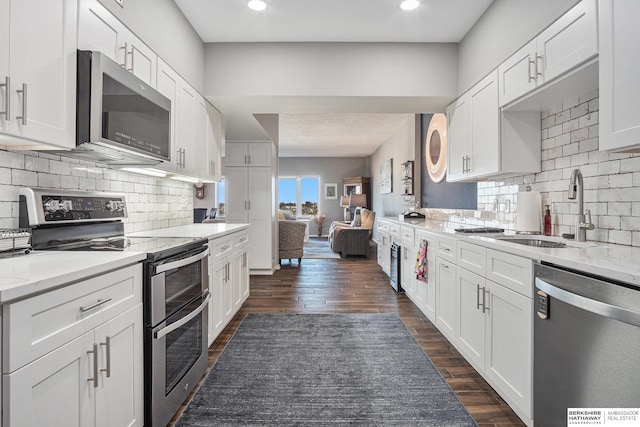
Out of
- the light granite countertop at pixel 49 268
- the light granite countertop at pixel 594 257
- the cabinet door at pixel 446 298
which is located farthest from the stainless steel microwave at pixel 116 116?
the cabinet door at pixel 446 298

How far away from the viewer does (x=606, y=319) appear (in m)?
1.13

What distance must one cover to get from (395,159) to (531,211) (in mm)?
5140

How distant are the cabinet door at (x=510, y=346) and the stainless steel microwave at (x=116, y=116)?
2.14 metres

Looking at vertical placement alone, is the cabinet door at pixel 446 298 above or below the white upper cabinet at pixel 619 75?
below

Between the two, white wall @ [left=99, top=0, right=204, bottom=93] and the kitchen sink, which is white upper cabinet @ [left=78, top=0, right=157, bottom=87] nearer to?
white wall @ [left=99, top=0, right=204, bottom=93]

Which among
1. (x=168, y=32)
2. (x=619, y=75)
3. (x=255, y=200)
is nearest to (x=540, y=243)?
(x=619, y=75)

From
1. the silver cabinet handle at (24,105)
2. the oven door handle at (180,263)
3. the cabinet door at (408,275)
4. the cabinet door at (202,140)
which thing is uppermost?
the cabinet door at (202,140)

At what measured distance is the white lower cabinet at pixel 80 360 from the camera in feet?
2.93

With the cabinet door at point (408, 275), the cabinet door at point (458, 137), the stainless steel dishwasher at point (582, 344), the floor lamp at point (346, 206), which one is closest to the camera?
the stainless steel dishwasher at point (582, 344)

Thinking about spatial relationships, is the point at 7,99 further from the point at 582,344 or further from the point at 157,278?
the point at 582,344

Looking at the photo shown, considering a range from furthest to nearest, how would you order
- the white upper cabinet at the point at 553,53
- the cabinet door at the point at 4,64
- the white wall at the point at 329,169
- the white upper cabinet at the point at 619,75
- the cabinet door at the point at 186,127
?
the white wall at the point at 329,169 < the cabinet door at the point at 186,127 < the white upper cabinet at the point at 553,53 < the white upper cabinet at the point at 619,75 < the cabinet door at the point at 4,64

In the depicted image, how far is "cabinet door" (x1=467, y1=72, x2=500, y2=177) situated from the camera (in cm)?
250

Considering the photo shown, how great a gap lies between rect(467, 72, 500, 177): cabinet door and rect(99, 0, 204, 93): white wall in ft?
7.91

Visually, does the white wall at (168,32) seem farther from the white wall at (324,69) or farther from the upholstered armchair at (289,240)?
the upholstered armchair at (289,240)
